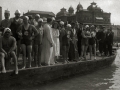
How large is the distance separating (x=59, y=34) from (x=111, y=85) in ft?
11.2

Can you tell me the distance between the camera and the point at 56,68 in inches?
366

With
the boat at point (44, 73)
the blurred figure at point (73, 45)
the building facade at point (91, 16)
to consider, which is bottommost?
the boat at point (44, 73)

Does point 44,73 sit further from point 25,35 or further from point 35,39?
point 25,35

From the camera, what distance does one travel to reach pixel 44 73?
28.6ft

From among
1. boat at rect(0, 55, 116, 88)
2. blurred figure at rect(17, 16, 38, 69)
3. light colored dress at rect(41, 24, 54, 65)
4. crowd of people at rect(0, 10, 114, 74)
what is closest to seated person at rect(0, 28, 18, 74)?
Result: crowd of people at rect(0, 10, 114, 74)

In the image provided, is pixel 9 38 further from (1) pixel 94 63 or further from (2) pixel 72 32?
(1) pixel 94 63

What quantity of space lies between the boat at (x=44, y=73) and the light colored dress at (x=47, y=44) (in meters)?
0.46

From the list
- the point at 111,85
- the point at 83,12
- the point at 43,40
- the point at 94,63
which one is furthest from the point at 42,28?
the point at 83,12

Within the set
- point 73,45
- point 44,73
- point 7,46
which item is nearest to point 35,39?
point 44,73

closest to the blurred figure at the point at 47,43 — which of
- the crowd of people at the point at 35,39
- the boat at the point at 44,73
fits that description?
the crowd of people at the point at 35,39

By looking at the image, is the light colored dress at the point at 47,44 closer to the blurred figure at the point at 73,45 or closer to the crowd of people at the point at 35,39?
the crowd of people at the point at 35,39

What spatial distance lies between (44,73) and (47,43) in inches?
49.5

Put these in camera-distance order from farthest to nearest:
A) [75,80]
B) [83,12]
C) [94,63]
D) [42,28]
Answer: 1. [83,12]
2. [94,63]
3. [75,80]
4. [42,28]

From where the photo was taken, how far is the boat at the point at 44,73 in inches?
288
